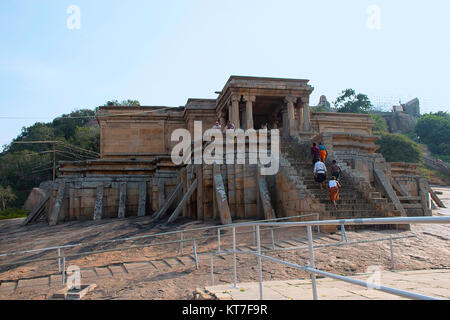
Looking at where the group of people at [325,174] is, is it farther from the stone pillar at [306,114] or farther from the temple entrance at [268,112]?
the temple entrance at [268,112]

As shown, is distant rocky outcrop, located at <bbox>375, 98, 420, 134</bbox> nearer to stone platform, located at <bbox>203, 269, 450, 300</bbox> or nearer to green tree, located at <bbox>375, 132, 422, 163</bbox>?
green tree, located at <bbox>375, 132, 422, 163</bbox>

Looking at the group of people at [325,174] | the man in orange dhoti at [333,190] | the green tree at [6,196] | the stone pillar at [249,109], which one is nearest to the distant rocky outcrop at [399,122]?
the stone pillar at [249,109]

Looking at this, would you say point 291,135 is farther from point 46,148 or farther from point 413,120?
point 413,120

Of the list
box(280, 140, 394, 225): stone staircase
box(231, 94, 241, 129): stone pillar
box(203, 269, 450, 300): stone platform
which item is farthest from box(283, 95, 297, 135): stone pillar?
box(203, 269, 450, 300): stone platform

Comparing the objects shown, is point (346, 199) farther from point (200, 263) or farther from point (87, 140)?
point (87, 140)

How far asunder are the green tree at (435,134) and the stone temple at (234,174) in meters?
36.4

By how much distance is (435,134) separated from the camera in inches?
2092

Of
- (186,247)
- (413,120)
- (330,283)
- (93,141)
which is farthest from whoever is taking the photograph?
(413,120)

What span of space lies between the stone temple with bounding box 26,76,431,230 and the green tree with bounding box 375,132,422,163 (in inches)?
668

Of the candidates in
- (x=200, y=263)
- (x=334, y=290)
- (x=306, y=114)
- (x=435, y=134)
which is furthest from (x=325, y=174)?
(x=435, y=134)

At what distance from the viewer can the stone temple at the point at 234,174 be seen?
10.6 m

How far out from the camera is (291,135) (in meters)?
16.9

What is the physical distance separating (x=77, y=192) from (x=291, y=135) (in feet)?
38.1
